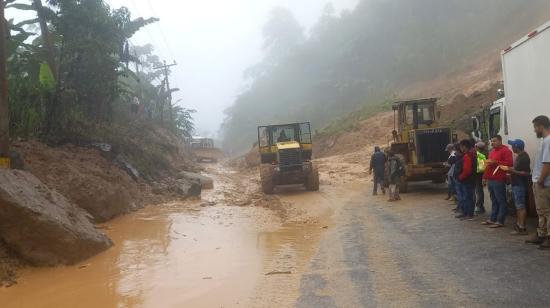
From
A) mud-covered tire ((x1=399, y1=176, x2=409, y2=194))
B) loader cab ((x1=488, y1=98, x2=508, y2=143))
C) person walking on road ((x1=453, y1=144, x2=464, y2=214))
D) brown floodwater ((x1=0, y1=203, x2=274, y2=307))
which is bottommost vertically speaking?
brown floodwater ((x1=0, y1=203, x2=274, y2=307))

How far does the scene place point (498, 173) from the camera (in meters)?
7.90

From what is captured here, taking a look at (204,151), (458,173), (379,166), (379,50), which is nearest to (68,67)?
(379,166)

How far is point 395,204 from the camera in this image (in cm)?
1218

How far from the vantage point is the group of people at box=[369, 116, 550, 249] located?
251 inches

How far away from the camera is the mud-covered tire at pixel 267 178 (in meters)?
16.2

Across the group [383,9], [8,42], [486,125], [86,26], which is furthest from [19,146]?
[383,9]

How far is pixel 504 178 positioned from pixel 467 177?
1.24m

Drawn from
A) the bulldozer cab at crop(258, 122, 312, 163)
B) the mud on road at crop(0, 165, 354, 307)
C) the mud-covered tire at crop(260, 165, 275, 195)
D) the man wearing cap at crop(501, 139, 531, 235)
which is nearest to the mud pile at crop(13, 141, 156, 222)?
the mud on road at crop(0, 165, 354, 307)

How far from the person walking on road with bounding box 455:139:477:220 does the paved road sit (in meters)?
0.28

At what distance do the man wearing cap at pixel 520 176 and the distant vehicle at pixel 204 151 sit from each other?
1478 inches

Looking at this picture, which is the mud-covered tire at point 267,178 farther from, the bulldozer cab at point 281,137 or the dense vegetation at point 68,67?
the dense vegetation at point 68,67

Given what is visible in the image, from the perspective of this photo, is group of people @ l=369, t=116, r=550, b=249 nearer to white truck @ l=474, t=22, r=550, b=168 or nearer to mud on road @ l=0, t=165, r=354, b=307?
white truck @ l=474, t=22, r=550, b=168

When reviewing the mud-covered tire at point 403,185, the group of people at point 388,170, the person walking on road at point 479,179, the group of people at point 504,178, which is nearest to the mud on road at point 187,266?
the group of people at point 388,170

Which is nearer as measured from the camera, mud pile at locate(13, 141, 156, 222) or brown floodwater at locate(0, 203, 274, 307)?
brown floodwater at locate(0, 203, 274, 307)
